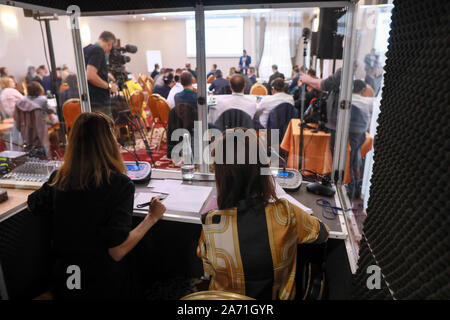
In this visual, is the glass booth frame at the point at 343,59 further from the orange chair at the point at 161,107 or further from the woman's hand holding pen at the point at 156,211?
the orange chair at the point at 161,107

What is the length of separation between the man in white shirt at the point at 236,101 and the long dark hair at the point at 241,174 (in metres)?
2.35

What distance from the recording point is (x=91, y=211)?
128 centimetres

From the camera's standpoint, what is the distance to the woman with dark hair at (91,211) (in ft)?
4.23

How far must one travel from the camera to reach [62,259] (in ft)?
4.53

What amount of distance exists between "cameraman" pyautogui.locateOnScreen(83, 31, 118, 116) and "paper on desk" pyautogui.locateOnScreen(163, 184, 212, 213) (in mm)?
1684

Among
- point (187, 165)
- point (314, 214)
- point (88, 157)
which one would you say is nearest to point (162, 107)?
point (187, 165)

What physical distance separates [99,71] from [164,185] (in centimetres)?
193

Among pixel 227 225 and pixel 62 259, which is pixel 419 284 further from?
pixel 62 259

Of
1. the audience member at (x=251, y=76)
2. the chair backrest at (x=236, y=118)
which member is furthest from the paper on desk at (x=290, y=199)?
the audience member at (x=251, y=76)

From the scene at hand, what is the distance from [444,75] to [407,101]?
18 cm

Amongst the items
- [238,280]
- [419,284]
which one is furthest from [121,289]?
[419,284]

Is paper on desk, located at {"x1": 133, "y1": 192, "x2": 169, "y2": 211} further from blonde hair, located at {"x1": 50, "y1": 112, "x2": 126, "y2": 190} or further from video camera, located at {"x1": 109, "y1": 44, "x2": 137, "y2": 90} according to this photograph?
video camera, located at {"x1": 109, "y1": 44, "x2": 137, "y2": 90}

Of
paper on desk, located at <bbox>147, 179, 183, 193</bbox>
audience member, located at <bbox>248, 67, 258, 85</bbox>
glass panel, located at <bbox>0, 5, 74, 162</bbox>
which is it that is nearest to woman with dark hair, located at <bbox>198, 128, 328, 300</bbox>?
paper on desk, located at <bbox>147, 179, 183, 193</bbox>

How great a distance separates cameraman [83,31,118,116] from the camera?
10.2 feet
